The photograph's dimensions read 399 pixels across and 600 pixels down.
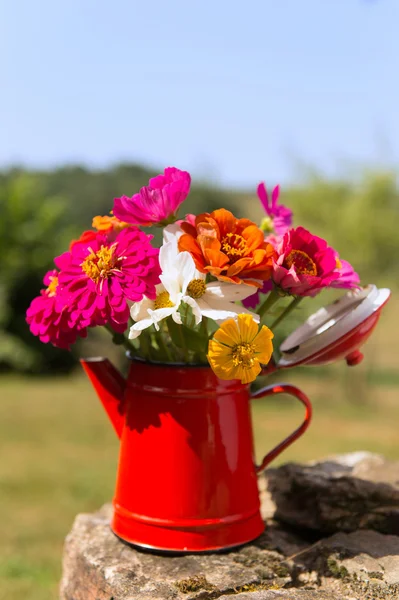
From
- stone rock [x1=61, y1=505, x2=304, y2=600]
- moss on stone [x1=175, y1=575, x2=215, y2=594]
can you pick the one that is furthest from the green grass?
moss on stone [x1=175, y1=575, x2=215, y2=594]

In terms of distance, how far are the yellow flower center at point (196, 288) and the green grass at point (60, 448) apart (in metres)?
1.88

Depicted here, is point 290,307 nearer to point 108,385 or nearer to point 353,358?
point 353,358

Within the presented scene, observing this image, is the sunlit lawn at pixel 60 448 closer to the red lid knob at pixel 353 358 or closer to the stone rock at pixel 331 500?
the stone rock at pixel 331 500

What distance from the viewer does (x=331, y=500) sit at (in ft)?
5.77

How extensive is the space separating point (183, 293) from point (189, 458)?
1.42 ft

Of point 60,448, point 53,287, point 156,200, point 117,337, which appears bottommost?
point 60,448

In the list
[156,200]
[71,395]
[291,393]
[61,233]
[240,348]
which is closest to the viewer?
[240,348]

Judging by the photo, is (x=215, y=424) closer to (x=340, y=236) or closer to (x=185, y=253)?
(x=185, y=253)

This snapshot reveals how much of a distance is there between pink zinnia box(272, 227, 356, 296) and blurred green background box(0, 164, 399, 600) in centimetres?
182

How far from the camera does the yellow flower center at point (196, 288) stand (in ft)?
4.59

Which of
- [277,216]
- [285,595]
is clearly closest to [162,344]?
[277,216]

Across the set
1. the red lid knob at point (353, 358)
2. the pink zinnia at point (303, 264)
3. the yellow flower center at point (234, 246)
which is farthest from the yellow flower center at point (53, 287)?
the red lid knob at point (353, 358)

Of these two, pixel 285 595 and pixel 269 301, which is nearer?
pixel 285 595

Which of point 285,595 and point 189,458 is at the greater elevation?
point 189,458
